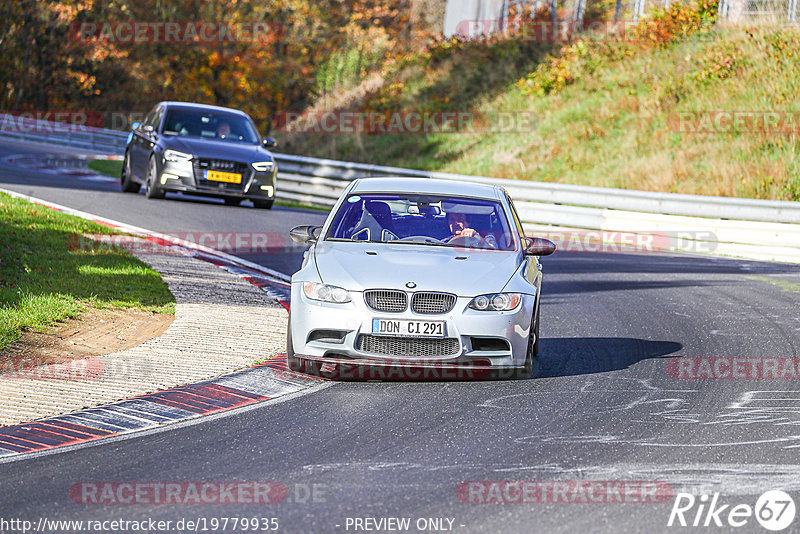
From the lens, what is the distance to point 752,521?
538 cm

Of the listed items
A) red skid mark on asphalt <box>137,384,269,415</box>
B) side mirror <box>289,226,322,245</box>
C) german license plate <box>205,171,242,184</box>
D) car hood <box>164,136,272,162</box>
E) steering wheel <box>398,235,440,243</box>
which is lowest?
red skid mark on asphalt <box>137,384,269,415</box>

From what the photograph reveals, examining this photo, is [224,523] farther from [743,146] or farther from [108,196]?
[743,146]

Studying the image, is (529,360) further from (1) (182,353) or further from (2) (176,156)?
(2) (176,156)

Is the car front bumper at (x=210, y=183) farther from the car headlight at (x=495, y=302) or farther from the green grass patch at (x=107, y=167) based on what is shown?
the car headlight at (x=495, y=302)

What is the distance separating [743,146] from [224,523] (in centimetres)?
2190

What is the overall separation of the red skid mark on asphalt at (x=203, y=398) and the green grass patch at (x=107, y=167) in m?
22.4

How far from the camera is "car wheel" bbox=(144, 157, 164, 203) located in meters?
21.4

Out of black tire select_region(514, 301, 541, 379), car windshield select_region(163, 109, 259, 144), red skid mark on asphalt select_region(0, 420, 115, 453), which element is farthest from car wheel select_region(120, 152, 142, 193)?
red skid mark on asphalt select_region(0, 420, 115, 453)

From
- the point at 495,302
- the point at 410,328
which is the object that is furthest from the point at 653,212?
the point at 410,328

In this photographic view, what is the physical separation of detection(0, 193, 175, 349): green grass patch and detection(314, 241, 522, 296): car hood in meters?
2.72

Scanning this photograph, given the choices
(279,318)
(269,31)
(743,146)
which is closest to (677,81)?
(743,146)

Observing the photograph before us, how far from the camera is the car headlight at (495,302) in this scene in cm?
849

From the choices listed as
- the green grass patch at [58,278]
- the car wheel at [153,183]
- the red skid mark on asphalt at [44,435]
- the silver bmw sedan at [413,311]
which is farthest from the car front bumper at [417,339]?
the car wheel at [153,183]

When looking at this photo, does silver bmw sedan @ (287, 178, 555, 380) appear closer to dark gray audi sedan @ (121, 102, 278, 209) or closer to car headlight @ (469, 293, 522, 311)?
car headlight @ (469, 293, 522, 311)
